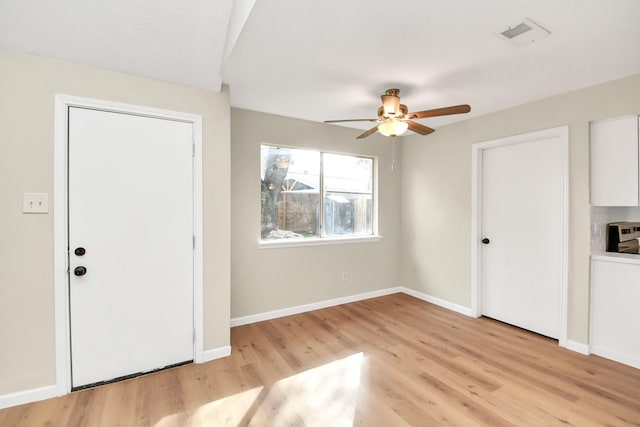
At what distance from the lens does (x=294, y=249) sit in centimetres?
370

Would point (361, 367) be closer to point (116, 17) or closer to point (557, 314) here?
point (557, 314)

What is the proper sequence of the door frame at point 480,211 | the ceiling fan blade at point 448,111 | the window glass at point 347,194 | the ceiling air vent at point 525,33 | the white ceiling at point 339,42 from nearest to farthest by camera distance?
1. the white ceiling at point 339,42
2. the ceiling air vent at point 525,33
3. the ceiling fan blade at point 448,111
4. the door frame at point 480,211
5. the window glass at point 347,194

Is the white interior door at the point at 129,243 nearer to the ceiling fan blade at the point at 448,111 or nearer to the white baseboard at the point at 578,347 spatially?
the ceiling fan blade at the point at 448,111

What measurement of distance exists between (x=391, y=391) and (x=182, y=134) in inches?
103

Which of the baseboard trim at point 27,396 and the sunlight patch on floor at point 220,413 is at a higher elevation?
the baseboard trim at point 27,396

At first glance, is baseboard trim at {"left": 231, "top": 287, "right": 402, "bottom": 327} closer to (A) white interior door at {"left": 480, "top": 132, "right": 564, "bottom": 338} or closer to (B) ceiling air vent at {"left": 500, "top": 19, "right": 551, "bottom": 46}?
(A) white interior door at {"left": 480, "top": 132, "right": 564, "bottom": 338}

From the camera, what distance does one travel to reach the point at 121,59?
2.06m

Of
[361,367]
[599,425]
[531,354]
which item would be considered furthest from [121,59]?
[531,354]

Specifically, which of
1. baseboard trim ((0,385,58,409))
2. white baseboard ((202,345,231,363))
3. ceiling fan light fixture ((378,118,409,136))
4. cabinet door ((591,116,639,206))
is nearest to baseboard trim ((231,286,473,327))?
white baseboard ((202,345,231,363))

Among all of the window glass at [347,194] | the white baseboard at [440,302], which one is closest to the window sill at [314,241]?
the window glass at [347,194]

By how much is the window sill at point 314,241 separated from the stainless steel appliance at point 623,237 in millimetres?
2476

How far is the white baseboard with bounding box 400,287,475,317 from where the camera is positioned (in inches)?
146

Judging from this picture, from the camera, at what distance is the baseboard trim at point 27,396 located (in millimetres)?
1899

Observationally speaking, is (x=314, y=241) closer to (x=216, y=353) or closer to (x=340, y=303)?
(x=340, y=303)
